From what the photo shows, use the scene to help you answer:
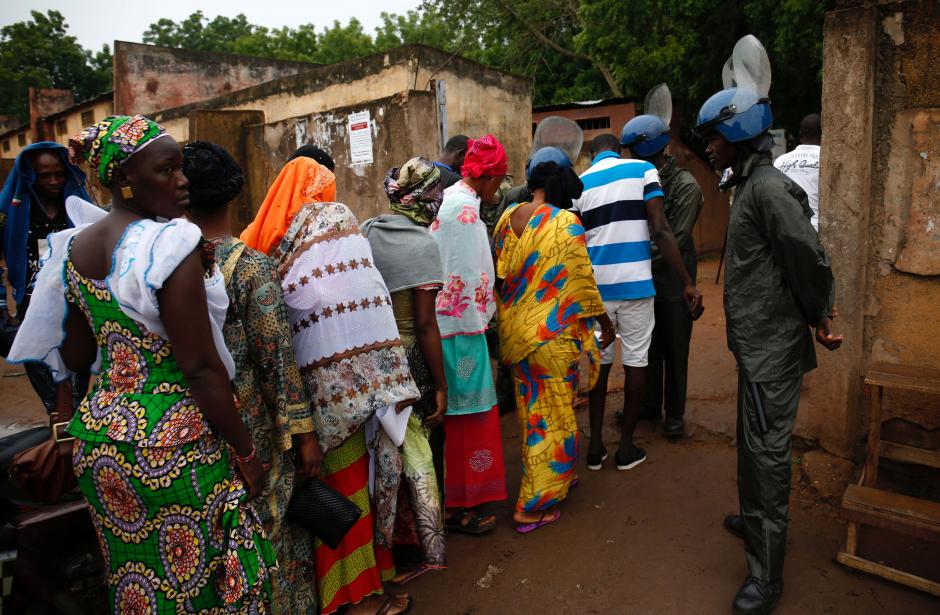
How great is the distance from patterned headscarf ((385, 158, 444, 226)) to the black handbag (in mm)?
1185

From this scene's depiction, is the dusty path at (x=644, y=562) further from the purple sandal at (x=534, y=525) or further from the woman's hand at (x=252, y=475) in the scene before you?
the woman's hand at (x=252, y=475)

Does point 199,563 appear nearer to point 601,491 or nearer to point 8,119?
point 601,491

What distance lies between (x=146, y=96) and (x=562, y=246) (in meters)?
16.4

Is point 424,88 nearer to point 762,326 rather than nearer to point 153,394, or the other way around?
point 762,326

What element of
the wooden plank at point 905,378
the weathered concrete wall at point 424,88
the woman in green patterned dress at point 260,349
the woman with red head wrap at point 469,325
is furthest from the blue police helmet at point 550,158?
the weathered concrete wall at point 424,88

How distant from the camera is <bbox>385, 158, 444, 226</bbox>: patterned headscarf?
2.74m

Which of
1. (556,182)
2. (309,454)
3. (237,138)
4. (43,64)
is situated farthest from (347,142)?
(43,64)

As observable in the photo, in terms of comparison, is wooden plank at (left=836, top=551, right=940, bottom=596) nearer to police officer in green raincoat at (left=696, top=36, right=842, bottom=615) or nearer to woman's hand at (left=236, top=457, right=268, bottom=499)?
police officer in green raincoat at (left=696, top=36, right=842, bottom=615)

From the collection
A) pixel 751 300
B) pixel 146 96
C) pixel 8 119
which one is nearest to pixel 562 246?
pixel 751 300

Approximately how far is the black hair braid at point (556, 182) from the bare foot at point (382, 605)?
1.94 meters

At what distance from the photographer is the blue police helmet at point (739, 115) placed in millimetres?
2416

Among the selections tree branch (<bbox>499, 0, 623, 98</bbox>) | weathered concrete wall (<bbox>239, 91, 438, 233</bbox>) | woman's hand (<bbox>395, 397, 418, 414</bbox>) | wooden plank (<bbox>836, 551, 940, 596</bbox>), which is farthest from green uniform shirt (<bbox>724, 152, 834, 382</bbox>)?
tree branch (<bbox>499, 0, 623, 98</bbox>)

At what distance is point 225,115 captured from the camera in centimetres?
779

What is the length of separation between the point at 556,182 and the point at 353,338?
1.39 meters
